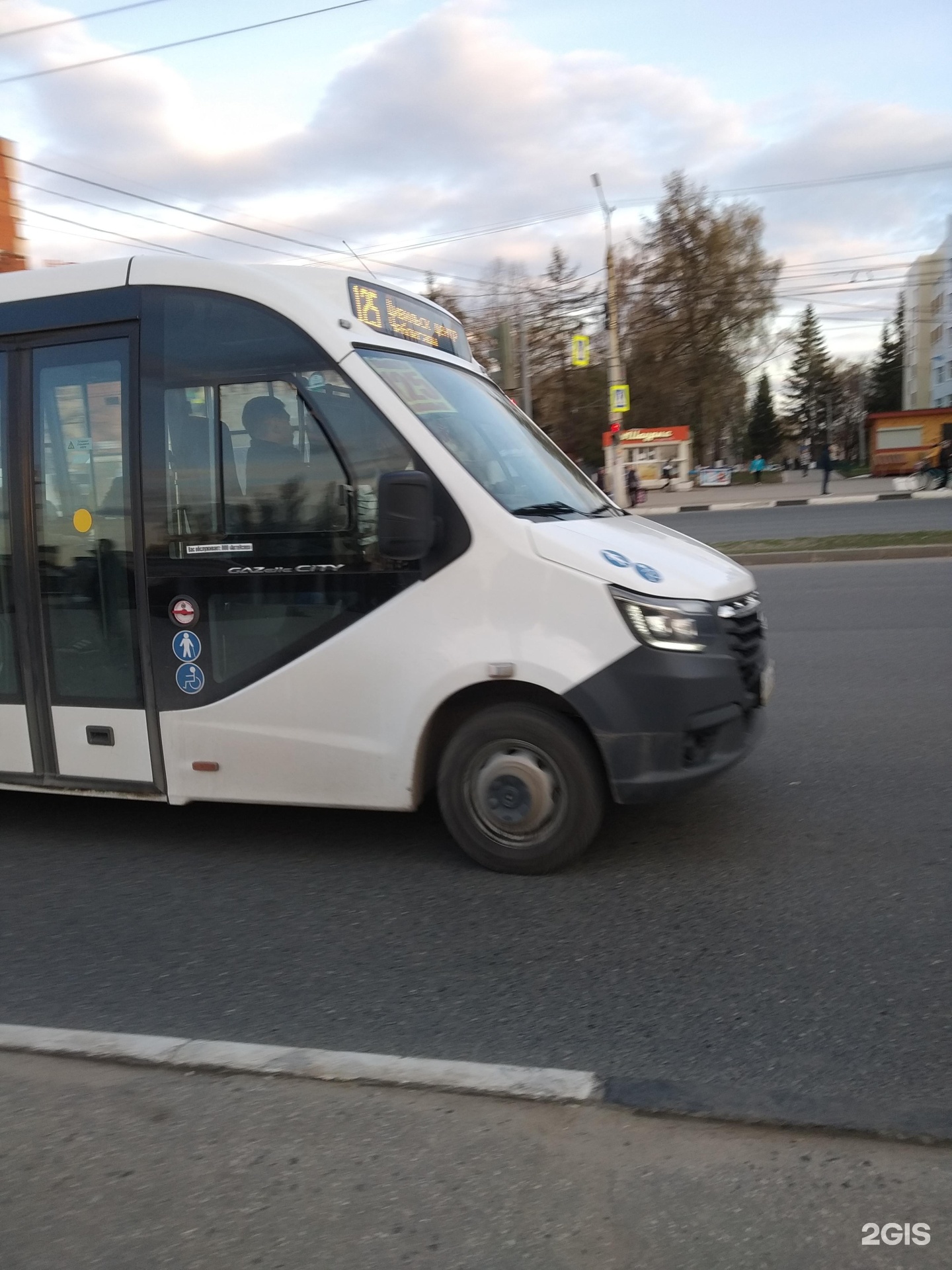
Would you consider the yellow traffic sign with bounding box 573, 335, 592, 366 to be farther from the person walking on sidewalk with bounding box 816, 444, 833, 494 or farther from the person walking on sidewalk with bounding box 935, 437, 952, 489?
the person walking on sidewalk with bounding box 935, 437, 952, 489

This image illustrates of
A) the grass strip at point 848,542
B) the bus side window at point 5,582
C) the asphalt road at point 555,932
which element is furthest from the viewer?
the grass strip at point 848,542

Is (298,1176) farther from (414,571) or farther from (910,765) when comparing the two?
(910,765)

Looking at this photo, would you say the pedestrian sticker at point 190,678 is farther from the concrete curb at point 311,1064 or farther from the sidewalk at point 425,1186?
the sidewalk at point 425,1186

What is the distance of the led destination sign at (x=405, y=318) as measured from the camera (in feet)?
16.0

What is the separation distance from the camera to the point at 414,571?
14.5 ft

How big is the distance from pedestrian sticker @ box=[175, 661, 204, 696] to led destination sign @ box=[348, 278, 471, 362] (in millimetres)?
1704

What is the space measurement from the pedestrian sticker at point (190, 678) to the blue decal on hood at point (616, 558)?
1.87m

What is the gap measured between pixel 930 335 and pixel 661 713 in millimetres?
96014

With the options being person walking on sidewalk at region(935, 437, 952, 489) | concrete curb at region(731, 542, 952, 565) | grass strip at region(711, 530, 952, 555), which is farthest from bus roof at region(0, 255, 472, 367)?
person walking on sidewalk at region(935, 437, 952, 489)

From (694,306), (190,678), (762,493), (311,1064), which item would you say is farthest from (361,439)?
(694,306)

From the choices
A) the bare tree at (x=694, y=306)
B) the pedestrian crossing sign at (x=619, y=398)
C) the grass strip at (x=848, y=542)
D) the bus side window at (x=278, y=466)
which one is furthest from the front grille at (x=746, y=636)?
the bare tree at (x=694, y=306)

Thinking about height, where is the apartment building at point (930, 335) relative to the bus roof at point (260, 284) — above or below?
above

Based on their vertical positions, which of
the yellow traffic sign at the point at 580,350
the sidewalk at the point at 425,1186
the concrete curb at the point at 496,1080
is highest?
the yellow traffic sign at the point at 580,350

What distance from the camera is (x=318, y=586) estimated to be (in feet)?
15.0
